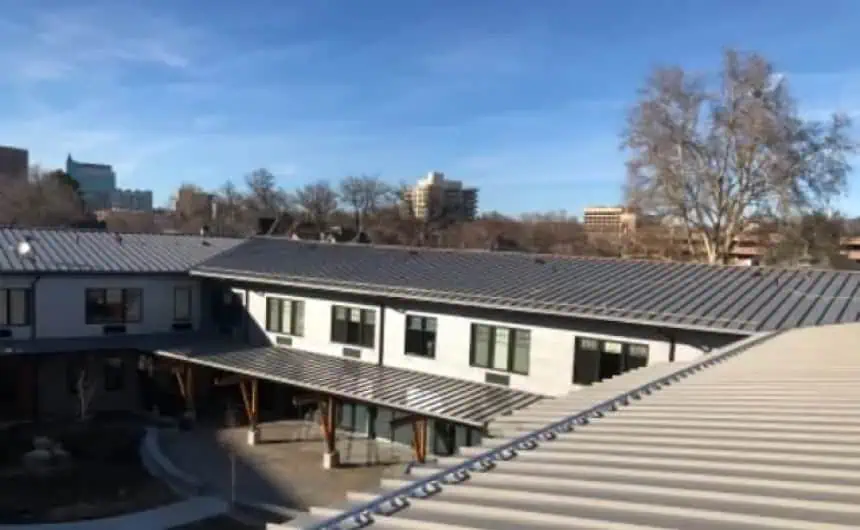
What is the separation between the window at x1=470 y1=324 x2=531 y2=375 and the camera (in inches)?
688

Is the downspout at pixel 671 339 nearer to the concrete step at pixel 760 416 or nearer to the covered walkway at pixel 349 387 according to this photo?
the covered walkway at pixel 349 387

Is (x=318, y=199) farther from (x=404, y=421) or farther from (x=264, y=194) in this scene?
(x=404, y=421)

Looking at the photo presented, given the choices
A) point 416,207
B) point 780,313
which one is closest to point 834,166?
point 780,313

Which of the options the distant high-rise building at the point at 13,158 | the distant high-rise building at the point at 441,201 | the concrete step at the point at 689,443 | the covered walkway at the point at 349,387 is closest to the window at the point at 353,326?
the covered walkway at the point at 349,387

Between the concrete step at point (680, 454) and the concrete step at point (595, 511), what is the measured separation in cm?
80

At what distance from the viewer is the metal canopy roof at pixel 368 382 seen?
15867mm

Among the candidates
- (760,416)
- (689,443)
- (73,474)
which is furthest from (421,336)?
(689,443)

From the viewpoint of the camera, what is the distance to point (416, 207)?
89750 millimetres

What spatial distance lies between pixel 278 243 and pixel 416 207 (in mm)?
62733

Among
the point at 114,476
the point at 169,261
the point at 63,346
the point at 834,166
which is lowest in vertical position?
the point at 114,476

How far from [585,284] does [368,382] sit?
5.87 m

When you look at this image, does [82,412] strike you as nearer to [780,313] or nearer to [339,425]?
[339,425]

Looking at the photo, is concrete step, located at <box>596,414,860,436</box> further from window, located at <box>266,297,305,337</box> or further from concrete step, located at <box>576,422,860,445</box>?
window, located at <box>266,297,305,337</box>

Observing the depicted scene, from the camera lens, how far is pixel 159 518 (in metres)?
14.4
